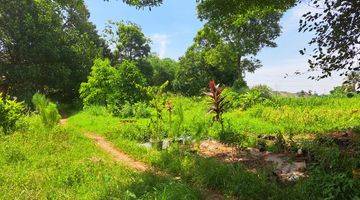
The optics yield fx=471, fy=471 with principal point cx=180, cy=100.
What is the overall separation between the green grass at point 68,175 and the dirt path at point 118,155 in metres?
0.37

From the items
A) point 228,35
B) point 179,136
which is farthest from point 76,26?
point 179,136

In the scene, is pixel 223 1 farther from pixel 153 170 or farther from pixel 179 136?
pixel 153 170

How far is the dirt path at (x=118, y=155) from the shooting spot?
40.6ft

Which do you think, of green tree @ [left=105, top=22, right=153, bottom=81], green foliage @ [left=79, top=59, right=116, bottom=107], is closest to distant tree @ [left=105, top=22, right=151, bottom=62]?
green tree @ [left=105, top=22, right=153, bottom=81]

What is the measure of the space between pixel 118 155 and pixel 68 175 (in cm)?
346

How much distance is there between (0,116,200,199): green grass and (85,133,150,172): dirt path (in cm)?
37

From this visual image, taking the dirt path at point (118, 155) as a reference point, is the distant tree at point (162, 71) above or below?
above

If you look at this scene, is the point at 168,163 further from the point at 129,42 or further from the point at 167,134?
the point at 129,42

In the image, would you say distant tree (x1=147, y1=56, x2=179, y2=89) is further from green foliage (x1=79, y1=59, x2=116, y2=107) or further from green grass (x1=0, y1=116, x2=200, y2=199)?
green grass (x1=0, y1=116, x2=200, y2=199)

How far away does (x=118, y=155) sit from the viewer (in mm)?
13938

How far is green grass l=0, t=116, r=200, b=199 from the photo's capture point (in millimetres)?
9039

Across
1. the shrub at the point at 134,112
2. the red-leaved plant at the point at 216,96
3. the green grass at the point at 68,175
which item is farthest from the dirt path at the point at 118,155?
the shrub at the point at 134,112

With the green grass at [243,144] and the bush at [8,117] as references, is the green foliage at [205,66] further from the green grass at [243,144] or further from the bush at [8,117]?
the bush at [8,117]

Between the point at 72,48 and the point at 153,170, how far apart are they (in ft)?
94.8
